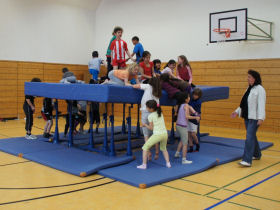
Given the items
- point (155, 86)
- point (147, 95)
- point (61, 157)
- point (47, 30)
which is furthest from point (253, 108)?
point (47, 30)

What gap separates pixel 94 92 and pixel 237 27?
587 cm

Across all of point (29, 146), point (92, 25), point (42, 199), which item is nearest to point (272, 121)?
point (29, 146)

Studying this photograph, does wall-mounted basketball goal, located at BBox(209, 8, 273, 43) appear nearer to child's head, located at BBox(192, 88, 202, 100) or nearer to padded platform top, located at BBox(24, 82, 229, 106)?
padded platform top, located at BBox(24, 82, 229, 106)

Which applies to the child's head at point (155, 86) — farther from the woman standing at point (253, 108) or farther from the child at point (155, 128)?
the woman standing at point (253, 108)

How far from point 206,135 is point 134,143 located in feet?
8.29

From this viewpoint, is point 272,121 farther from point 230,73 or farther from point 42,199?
point 42,199

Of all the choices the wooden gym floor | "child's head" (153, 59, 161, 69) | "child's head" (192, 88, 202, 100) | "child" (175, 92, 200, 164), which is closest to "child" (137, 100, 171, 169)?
"child" (175, 92, 200, 164)

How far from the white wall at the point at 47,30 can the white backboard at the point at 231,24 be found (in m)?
6.43

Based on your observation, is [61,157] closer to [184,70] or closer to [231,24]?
[184,70]

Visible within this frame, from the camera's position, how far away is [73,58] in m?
14.1

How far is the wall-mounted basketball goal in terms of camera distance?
948cm

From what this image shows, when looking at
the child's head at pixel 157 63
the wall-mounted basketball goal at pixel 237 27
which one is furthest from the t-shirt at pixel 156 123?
the wall-mounted basketball goal at pixel 237 27

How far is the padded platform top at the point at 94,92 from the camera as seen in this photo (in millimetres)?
5379

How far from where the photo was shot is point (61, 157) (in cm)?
602
